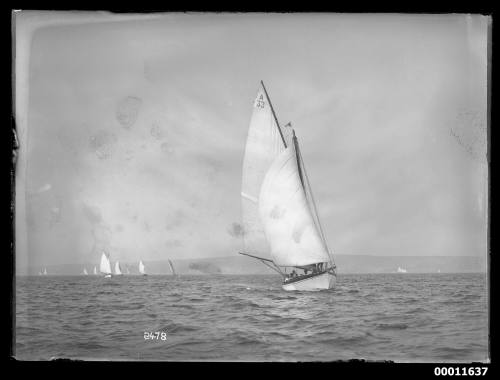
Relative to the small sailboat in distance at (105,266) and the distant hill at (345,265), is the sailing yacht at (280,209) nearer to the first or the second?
the distant hill at (345,265)

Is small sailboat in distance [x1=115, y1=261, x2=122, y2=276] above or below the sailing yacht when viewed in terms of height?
below

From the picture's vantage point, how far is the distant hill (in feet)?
42.9

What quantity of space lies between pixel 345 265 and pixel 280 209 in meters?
2.81

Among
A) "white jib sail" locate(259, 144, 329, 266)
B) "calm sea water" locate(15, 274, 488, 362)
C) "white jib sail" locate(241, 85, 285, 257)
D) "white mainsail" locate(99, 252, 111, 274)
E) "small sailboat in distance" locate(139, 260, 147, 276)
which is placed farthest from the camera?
"white jib sail" locate(259, 144, 329, 266)

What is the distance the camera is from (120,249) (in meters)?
13.5

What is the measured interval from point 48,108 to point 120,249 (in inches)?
140

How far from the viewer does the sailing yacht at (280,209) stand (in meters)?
13.8

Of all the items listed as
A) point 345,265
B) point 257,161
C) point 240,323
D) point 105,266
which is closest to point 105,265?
point 105,266

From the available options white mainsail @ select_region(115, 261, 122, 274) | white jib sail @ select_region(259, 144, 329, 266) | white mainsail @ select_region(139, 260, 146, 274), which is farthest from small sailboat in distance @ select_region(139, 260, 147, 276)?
white jib sail @ select_region(259, 144, 329, 266)

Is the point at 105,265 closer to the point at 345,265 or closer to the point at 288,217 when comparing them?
the point at 288,217

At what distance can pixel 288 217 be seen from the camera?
15.8 meters

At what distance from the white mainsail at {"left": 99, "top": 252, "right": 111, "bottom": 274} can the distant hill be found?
24 cm

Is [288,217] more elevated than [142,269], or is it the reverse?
[288,217]

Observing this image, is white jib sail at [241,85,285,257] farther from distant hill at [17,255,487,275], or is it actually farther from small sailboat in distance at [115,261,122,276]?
small sailboat in distance at [115,261,122,276]
